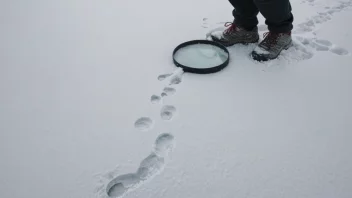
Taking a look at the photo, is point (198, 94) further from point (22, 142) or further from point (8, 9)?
point (8, 9)

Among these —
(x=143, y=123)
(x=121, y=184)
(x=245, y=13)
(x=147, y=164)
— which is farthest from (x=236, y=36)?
(x=121, y=184)

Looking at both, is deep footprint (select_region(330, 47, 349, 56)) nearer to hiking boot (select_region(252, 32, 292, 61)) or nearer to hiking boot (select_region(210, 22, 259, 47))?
hiking boot (select_region(252, 32, 292, 61))

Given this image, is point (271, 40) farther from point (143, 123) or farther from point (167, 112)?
point (143, 123)

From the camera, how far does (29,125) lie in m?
1.39

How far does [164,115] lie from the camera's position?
144cm

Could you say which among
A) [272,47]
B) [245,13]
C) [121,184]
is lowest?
[121,184]

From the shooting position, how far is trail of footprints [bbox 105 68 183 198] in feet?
3.67

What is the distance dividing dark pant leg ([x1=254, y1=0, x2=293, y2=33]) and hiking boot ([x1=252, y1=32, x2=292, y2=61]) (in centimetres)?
4

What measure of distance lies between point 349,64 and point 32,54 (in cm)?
215

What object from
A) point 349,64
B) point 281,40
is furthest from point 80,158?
point 349,64

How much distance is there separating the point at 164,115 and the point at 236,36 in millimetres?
905

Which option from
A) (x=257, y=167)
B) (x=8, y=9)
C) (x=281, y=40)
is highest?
(x=8, y=9)

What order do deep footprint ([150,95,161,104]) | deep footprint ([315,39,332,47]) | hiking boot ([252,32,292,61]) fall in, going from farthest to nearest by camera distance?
1. deep footprint ([315,39,332,47])
2. hiking boot ([252,32,292,61])
3. deep footprint ([150,95,161,104])

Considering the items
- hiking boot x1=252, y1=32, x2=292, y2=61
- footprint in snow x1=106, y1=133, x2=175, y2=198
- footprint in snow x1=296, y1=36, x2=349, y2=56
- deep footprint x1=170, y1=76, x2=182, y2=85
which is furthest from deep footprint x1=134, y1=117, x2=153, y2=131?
footprint in snow x1=296, y1=36, x2=349, y2=56
